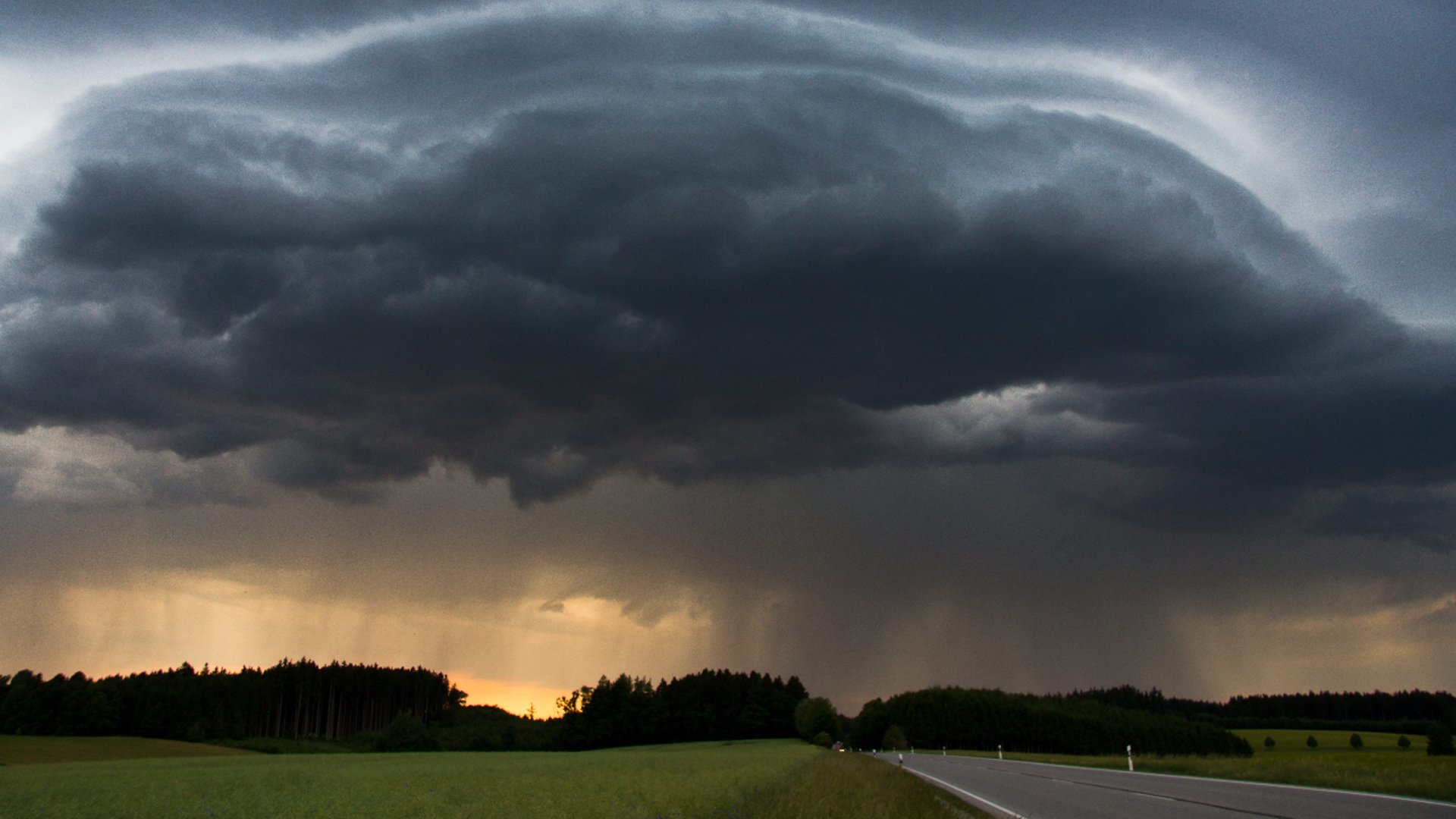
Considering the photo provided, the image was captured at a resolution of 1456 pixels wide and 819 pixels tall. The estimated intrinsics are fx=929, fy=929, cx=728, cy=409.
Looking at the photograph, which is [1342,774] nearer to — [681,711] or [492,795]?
[492,795]

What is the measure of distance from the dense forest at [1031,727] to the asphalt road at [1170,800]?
11474 centimetres

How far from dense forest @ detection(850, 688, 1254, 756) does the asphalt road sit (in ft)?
376

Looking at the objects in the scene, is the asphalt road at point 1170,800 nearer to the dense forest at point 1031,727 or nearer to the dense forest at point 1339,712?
the dense forest at point 1031,727

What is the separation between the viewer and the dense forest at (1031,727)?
468 feet

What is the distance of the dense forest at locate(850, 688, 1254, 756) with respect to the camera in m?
143

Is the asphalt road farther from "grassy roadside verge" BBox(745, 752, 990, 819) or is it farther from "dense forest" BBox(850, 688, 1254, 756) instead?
"dense forest" BBox(850, 688, 1254, 756)

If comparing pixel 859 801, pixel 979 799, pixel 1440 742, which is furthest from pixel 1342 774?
pixel 1440 742

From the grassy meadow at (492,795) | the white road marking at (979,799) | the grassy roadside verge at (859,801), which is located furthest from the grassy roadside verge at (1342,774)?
the grassy meadow at (492,795)

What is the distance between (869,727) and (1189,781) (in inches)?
5888

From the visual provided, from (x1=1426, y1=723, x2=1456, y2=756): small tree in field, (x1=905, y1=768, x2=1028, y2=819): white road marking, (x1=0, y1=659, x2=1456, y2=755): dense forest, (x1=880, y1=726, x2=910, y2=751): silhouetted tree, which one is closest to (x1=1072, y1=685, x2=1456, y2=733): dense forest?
(x1=0, y1=659, x2=1456, y2=755): dense forest

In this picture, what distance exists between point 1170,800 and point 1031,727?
141389 mm

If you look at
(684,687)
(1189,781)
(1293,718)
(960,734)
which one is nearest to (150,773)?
(1189,781)

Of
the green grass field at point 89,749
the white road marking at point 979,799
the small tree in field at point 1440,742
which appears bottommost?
the green grass field at point 89,749

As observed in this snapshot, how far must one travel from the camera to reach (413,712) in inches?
6654
